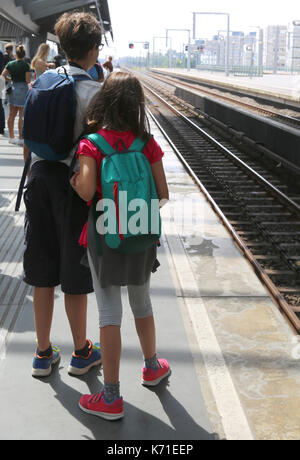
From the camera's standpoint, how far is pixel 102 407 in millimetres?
2680

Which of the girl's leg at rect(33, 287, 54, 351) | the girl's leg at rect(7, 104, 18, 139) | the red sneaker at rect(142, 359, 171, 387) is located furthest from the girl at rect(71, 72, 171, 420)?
the girl's leg at rect(7, 104, 18, 139)

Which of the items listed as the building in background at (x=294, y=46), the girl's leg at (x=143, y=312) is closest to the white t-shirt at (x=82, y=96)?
the girl's leg at (x=143, y=312)

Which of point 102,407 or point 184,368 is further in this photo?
point 184,368

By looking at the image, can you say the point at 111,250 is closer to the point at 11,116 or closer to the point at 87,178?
the point at 87,178

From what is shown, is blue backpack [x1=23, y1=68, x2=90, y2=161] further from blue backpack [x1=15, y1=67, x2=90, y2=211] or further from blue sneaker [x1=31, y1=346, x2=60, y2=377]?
blue sneaker [x1=31, y1=346, x2=60, y2=377]

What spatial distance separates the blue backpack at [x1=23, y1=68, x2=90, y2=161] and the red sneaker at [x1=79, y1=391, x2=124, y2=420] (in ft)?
3.65

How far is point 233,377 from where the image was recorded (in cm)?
311

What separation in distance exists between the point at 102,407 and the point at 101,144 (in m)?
1.17

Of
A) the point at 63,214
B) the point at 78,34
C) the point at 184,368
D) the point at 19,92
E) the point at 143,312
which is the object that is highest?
the point at 78,34

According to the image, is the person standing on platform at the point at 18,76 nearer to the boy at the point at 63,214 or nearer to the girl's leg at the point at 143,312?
the boy at the point at 63,214

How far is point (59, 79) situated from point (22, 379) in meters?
1.48

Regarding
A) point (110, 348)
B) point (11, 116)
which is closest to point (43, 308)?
point (110, 348)

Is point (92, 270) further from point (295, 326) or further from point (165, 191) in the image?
point (295, 326)
